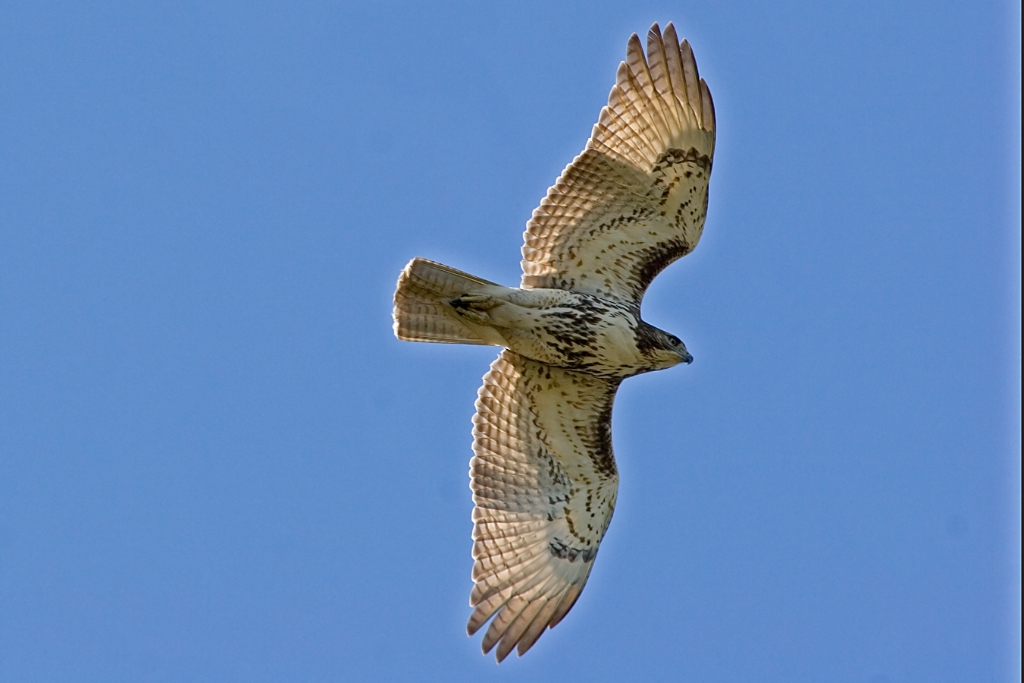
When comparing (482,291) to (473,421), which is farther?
(473,421)

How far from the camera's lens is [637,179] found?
12672mm

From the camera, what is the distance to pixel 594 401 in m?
13.3

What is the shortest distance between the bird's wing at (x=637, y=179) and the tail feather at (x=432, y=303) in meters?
0.61

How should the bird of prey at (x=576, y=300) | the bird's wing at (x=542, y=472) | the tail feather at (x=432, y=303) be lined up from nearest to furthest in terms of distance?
1. the tail feather at (x=432, y=303)
2. the bird of prey at (x=576, y=300)
3. the bird's wing at (x=542, y=472)

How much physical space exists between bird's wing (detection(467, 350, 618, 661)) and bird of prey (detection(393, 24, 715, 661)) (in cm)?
1

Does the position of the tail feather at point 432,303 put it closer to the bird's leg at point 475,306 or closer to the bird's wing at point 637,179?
the bird's leg at point 475,306

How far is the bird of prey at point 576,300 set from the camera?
12625 millimetres

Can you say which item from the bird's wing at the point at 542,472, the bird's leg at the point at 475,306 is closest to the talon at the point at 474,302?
the bird's leg at the point at 475,306

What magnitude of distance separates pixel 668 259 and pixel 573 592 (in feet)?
9.16

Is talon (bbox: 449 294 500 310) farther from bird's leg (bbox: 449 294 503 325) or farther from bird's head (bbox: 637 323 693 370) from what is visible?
bird's head (bbox: 637 323 693 370)

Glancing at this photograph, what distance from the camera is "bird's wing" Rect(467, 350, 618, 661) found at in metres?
13.1

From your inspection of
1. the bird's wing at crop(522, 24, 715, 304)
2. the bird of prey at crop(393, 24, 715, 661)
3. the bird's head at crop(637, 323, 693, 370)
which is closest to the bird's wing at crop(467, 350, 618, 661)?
the bird of prey at crop(393, 24, 715, 661)

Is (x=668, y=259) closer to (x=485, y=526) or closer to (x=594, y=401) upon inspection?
(x=594, y=401)

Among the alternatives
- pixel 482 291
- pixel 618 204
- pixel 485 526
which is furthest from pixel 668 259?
pixel 485 526
